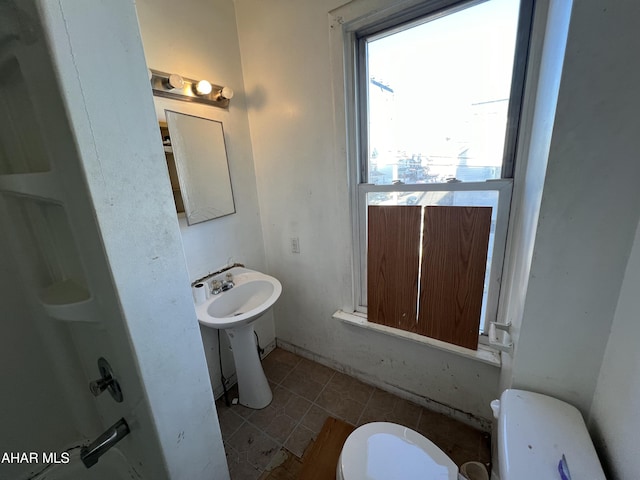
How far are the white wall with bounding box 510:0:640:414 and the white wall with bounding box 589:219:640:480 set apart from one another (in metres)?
0.03

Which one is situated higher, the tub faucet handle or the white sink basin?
the tub faucet handle

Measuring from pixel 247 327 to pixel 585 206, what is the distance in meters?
1.56

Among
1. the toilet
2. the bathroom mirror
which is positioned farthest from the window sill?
the bathroom mirror

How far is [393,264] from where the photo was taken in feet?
4.72

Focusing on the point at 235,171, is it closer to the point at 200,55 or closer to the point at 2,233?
the point at 200,55

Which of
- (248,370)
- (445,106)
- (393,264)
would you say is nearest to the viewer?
(445,106)

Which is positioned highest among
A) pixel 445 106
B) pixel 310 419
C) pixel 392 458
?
pixel 445 106

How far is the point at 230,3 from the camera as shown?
150cm

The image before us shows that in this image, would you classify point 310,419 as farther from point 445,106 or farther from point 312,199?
point 445,106

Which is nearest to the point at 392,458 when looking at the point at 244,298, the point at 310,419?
the point at 310,419

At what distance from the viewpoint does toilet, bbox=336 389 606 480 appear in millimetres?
623

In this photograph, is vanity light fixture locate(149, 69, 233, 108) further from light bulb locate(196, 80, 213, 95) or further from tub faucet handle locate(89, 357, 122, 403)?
tub faucet handle locate(89, 357, 122, 403)

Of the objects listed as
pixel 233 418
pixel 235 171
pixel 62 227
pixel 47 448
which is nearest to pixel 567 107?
pixel 62 227

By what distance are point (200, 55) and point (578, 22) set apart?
62.2 inches
